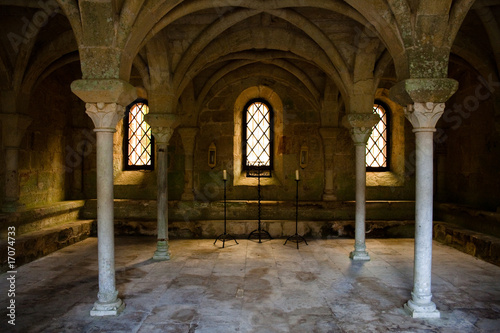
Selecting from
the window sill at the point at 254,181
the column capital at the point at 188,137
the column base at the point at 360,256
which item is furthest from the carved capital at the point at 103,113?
the window sill at the point at 254,181

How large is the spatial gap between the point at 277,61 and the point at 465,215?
5.63 m

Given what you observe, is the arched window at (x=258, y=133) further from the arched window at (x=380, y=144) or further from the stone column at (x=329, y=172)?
the arched window at (x=380, y=144)

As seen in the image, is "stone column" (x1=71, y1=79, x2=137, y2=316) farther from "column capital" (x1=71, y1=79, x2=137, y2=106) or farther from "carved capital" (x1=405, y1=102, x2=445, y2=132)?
"carved capital" (x1=405, y1=102, x2=445, y2=132)

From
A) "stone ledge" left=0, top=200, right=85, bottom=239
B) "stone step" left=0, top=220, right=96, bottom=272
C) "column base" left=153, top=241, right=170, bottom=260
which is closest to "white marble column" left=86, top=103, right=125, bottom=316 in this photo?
"column base" left=153, top=241, right=170, bottom=260

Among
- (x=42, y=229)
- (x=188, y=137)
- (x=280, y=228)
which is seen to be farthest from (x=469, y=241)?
(x=42, y=229)

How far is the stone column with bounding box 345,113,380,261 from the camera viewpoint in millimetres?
6523

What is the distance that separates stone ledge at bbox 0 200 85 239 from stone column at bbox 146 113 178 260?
2.72m

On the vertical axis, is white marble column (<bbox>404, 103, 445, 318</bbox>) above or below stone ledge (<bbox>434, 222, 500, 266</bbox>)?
above

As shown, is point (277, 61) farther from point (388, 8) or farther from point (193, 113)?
point (388, 8)

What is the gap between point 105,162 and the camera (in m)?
4.22

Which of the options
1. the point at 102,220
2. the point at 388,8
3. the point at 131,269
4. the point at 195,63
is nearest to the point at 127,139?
the point at 195,63

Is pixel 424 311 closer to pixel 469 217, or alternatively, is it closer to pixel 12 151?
pixel 469 217

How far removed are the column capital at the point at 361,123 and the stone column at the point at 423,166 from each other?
216 centimetres

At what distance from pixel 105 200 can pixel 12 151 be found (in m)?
4.50
